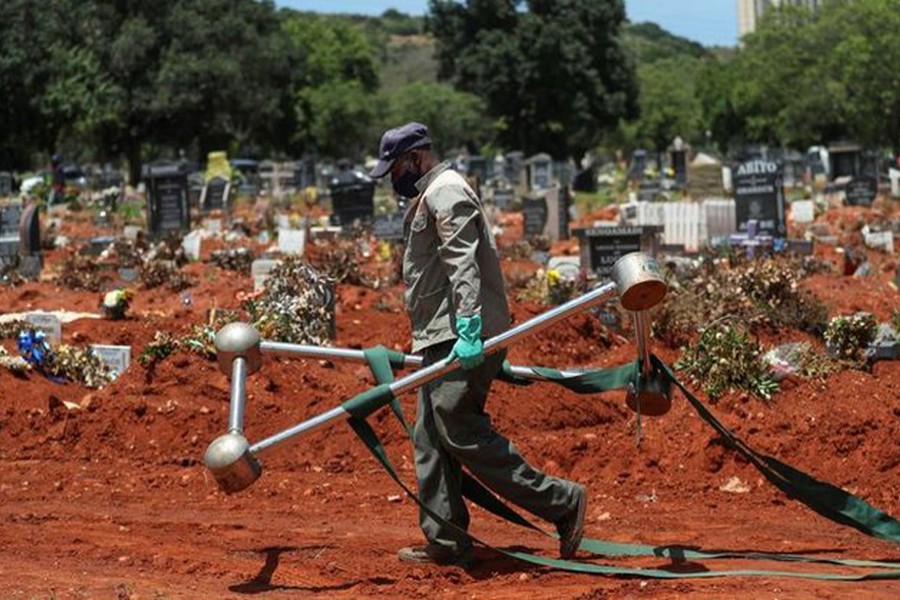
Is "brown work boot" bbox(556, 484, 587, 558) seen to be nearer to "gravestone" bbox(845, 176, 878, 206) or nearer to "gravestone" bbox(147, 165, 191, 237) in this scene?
"gravestone" bbox(147, 165, 191, 237)

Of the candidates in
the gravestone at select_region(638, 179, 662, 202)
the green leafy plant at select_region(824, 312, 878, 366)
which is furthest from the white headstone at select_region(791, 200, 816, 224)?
the green leafy plant at select_region(824, 312, 878, 366)

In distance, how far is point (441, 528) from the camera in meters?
7.23

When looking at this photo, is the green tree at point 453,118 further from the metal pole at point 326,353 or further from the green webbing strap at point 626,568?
the green webbing strap at point 626,568

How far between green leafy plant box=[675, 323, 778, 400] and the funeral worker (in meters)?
3.68

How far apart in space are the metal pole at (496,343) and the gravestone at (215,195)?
3187cm

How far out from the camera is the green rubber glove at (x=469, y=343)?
6.64m

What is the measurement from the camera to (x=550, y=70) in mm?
72375

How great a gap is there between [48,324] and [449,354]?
765 centimetres

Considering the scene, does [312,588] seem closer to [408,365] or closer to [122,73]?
[408,365]

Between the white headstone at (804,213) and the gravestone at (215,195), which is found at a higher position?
the gravestone at (215,195)

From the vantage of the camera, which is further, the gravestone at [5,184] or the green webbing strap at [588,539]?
the gravestone at [5,184]

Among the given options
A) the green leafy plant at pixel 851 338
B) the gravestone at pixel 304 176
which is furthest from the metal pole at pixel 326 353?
the gravestone at pixel 304 176

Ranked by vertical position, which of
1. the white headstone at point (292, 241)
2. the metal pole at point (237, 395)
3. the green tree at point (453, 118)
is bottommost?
the white headstone at point (292, 241)

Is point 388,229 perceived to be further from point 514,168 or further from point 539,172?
point 514,168
